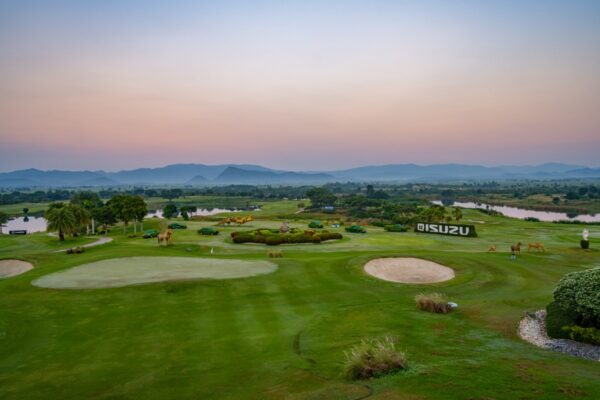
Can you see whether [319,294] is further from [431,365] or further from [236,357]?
[431,365]

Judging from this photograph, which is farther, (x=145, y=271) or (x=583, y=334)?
(x=145, y=271)

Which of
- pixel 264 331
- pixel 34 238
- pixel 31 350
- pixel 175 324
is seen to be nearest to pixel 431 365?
pixel 264 331

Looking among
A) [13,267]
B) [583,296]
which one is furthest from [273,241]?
[583,296]

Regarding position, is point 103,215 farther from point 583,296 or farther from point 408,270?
point 583,296

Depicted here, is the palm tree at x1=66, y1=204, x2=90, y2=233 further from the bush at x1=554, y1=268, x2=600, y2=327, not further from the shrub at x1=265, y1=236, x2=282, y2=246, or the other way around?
the bush at x1=554, y1=268, x2=600, y2=327

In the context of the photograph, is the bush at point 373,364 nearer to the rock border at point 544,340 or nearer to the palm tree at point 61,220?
the rock border at point 544,340

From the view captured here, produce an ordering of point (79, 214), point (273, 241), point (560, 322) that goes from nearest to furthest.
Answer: point (560, 322)
point (273, 241)
point (79, 214)
